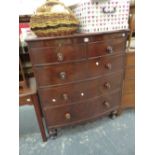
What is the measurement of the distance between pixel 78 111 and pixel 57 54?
569 millimetres

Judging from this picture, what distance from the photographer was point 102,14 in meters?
1.15

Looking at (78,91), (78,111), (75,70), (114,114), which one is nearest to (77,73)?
(75,70)

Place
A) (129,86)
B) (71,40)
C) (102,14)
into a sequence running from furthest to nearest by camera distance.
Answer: (129,86) → (102,14) → (71,40)

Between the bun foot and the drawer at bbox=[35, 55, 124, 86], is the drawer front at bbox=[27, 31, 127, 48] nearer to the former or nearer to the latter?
the drawer at bbox=[35, 55, 124, 86]

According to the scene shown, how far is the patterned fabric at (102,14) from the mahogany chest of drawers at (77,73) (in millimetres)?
96

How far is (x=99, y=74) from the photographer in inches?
48.9

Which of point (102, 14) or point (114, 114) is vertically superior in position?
point (102, 14)

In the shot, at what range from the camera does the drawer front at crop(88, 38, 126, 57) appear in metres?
1.13

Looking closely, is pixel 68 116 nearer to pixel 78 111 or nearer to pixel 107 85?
pixel 78 111

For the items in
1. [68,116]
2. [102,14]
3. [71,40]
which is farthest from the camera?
[68,116]

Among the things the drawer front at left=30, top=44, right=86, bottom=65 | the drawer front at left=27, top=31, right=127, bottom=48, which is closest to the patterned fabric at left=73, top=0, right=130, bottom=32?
the drawer front at left=27, top=31, right=127, bottom=48

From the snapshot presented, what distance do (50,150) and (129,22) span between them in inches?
53.8
